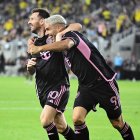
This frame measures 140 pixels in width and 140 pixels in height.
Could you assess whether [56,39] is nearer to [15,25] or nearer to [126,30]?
[126,30]

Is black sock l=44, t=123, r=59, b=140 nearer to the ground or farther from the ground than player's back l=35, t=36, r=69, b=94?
nearer to the ground

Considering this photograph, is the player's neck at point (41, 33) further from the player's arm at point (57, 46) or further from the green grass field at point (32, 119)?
the green grass field at point (32, 119)

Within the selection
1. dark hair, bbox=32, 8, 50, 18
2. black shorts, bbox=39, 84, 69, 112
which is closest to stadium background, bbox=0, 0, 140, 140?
dark hair, bbox=32, 8, 50, 18

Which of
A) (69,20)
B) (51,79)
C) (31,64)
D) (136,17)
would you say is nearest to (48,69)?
(51,79)

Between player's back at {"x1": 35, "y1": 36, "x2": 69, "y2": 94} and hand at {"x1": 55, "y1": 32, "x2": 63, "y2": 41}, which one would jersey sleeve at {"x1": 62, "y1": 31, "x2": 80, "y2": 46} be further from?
player's back at {"x1": 35, "y1": 36, "x2": 69, "y2": 94}

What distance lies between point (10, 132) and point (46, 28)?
4207 millimetres

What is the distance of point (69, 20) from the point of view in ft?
158

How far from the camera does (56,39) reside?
9969 mm

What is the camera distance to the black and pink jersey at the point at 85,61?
9.85 m

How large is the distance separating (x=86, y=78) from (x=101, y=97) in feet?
1.25

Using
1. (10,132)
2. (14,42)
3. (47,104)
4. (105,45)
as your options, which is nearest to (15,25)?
(14,42)

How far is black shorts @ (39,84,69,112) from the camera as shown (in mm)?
10430

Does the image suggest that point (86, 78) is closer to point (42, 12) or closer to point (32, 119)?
point (42, 12)

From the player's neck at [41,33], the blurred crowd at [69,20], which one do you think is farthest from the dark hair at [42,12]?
the blurred crowd at [69,20]
